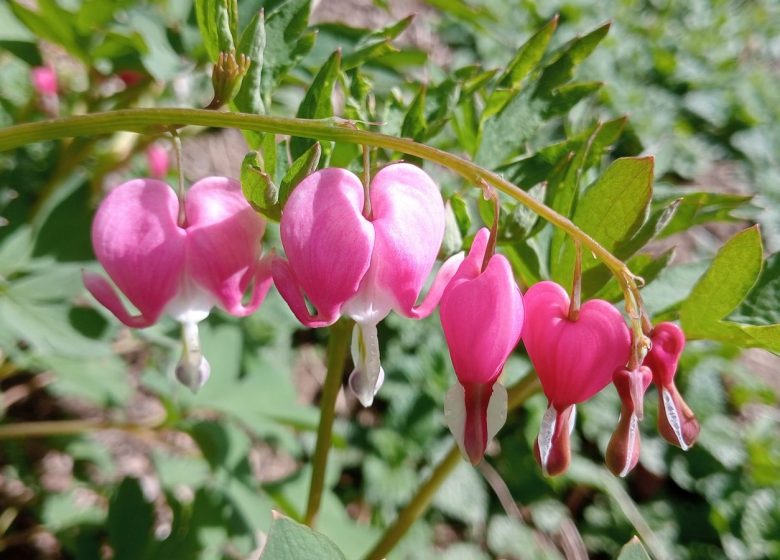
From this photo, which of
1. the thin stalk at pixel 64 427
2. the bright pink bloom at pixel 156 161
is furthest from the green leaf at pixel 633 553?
the bright pink bloom at pixel 156 161

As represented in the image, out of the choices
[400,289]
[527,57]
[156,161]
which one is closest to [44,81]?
[156,161]

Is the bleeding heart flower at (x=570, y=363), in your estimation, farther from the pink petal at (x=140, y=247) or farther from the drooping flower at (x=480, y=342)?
the pink petal at (x=140, y=247)

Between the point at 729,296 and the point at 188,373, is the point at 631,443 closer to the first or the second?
the point at 729,296

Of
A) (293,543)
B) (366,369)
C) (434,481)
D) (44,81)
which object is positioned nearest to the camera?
(293,543)

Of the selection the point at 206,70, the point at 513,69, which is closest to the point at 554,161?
the point at 513,69

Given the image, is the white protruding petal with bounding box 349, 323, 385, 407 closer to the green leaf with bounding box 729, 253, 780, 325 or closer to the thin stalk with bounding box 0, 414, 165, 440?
the green leaf with bounding box 729, 253, 780, 325

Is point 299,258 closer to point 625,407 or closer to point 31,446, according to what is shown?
point 625,407

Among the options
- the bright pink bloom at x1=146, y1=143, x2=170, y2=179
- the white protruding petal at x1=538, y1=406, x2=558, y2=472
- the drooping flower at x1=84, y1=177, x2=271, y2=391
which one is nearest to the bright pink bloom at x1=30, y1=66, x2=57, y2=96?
the bright pink bloom at x1=146, y1=143, x2=170, y2=179
